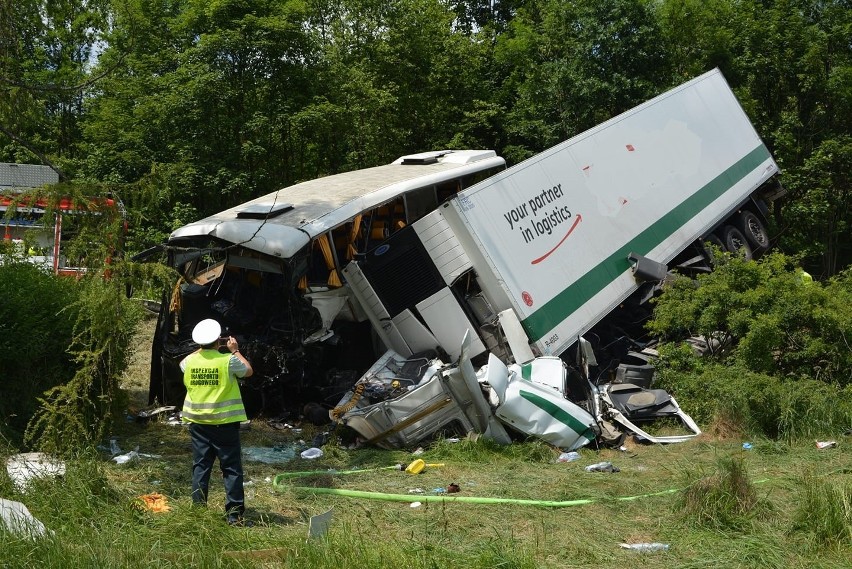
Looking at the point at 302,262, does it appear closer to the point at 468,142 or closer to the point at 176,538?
the point at 176,538

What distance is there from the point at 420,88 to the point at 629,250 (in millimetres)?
11490

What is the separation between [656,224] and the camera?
38.7ft

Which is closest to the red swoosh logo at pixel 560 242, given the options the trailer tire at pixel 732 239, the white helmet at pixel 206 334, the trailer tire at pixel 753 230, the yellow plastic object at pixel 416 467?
the yellow plastic object at pixel 416 467

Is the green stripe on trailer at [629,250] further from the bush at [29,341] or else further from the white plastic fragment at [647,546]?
the bush at [29,341]

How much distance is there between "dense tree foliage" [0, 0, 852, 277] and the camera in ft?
61.9

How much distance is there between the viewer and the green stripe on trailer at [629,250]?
373 inches

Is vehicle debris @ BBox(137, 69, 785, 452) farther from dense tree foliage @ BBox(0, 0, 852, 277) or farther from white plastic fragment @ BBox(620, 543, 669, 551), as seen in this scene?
dense tree foliage @ BBox(0, 0, 852, 277)

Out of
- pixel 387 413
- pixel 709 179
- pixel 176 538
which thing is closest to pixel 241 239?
pixel 387 413

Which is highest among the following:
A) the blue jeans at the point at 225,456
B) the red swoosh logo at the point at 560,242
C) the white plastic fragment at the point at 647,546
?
the blue jeans at the point at 225,456

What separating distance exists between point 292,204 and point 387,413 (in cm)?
246

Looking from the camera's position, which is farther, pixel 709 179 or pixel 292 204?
pixel 709 179

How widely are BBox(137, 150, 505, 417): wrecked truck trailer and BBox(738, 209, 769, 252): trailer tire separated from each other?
628 cm

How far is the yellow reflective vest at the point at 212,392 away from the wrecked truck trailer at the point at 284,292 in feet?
7.55

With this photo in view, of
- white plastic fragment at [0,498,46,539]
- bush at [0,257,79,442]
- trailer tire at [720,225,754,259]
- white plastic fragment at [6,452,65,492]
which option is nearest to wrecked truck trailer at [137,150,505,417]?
bush at [0,257,79,442]
